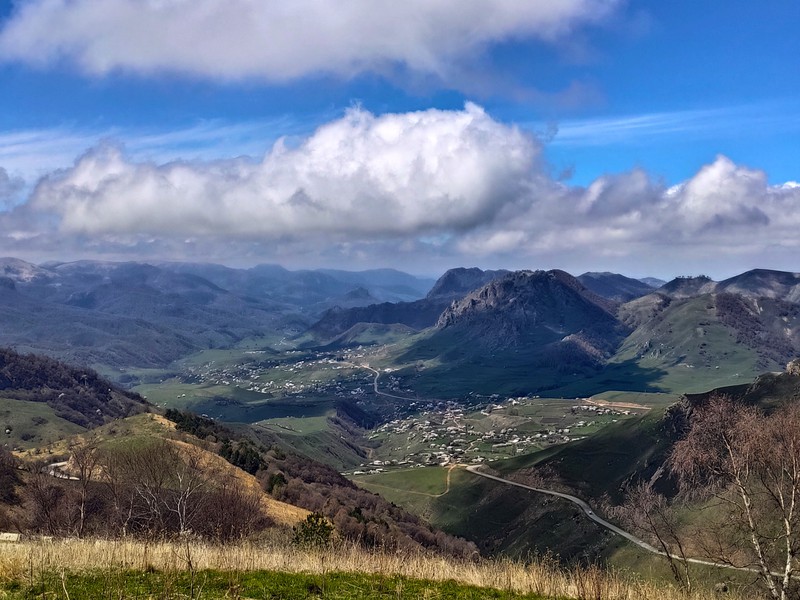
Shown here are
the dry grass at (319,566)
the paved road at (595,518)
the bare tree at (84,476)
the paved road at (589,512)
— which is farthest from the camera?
the paved road at (589,512)

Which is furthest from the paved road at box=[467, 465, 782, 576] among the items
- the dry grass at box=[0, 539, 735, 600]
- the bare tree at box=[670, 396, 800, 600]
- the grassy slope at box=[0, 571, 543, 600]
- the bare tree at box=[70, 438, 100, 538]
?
the bare tree at box=[70, 438, 100, 538]

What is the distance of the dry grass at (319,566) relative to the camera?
683 inches

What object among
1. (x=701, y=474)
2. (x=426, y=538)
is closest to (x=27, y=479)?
(x=426, y=538)

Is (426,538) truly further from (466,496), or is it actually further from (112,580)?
(112,580)

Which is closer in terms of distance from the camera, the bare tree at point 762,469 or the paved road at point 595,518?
the bare tree at point 762,469

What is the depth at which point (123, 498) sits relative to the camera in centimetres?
5884

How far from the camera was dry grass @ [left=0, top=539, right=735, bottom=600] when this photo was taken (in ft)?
57.0

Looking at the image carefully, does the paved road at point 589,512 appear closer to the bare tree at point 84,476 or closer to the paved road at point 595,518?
the paved road at point 595,518

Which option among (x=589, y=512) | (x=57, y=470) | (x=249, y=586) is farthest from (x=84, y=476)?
(x=589, y=512)

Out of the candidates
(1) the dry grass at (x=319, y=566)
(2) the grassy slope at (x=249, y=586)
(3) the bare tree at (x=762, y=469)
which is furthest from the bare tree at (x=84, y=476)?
(3) the bare tree at (x=762, y=469)

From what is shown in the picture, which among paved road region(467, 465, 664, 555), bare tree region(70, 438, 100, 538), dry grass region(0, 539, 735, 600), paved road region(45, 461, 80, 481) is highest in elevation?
dry grass region(0, 539, 735, 600)

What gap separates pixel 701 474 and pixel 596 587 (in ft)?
367

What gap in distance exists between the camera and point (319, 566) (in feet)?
65.1

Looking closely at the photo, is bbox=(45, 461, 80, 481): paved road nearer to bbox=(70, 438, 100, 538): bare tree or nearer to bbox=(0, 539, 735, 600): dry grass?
bbox=(70, 438, 100, 538): bare tree
